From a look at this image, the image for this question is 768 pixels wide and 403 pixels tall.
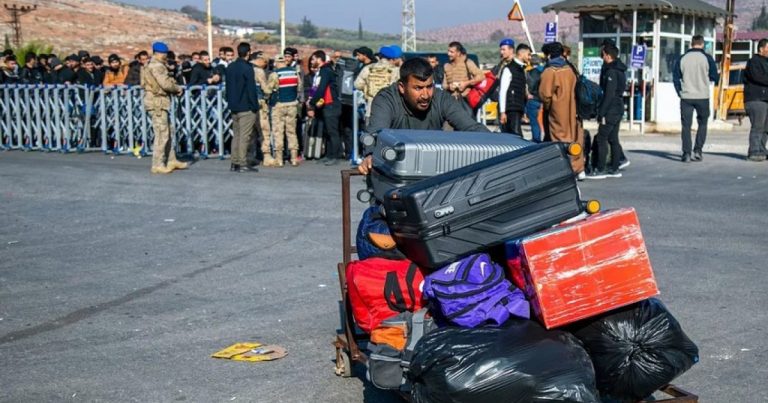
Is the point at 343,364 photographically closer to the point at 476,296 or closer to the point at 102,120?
the point at 476,296

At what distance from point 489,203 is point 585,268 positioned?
519mm

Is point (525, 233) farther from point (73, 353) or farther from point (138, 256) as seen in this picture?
point (138, 256)

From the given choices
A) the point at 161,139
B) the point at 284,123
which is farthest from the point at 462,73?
the point at 161,139

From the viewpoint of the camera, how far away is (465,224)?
472cm

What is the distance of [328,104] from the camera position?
17.6m

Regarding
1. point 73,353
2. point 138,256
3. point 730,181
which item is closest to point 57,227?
point 138,256

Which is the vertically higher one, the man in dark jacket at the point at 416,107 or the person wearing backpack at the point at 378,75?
the person wearing backpack at the point at 378,75

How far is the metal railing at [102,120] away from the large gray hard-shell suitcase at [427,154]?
13.7 m

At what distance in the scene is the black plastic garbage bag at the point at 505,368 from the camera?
442 cm

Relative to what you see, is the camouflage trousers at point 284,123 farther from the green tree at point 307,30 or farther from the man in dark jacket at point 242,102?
the green tree at point 307,30

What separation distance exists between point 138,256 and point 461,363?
6.04 meters

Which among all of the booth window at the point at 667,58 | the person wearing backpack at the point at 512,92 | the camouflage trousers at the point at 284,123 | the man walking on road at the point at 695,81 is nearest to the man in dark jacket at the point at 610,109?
the person wearing backpack at the point at 512,92

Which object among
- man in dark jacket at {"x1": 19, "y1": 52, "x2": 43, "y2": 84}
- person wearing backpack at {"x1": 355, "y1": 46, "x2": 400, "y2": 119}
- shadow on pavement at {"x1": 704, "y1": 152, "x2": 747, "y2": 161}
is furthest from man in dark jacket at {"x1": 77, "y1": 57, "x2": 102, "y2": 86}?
shadow on pavement at {"x1": 704, "y1": 152, "x2": 747, "y2": 161}

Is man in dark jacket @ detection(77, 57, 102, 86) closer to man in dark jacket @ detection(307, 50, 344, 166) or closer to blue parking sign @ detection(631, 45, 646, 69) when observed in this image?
man in dark jacket @ detection(307, 50, 344, 166)
